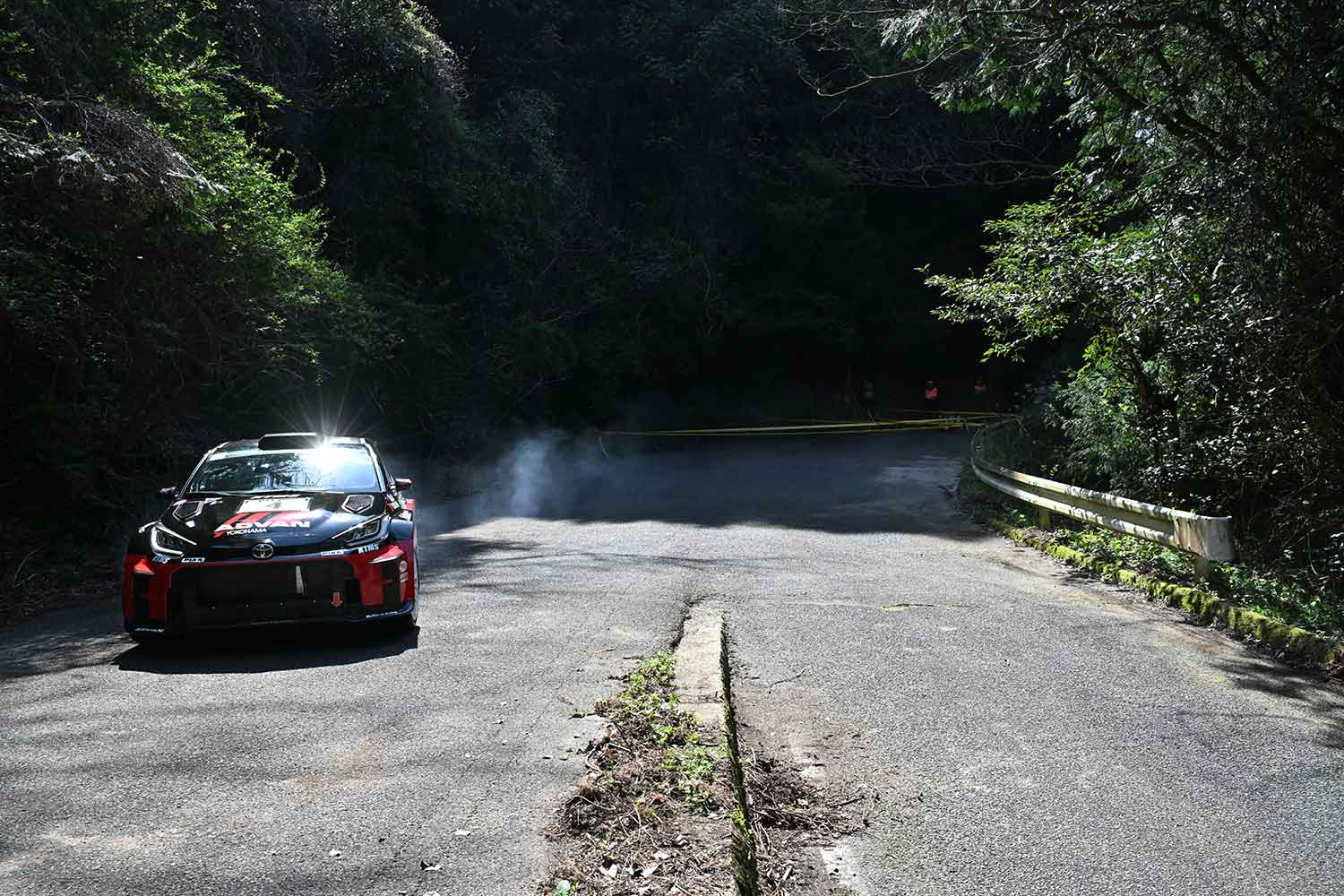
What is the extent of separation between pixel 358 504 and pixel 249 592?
1218 millimetres

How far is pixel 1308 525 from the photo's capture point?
9.92 meters

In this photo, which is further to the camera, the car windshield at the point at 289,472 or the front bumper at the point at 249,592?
the car windshield at the point at 289,472

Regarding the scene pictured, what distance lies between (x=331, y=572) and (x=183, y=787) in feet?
10.4

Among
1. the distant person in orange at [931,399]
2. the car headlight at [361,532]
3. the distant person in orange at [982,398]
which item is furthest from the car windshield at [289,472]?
the distant person in orange at [982,398]

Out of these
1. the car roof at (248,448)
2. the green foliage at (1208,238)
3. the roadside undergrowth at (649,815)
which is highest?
the green foliage at (1208,238)

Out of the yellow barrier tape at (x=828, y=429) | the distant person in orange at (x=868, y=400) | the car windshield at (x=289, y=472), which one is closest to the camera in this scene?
the car windshield at (x=289, y=472)

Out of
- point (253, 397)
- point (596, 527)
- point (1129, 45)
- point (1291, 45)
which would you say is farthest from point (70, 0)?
point (1291, 45)

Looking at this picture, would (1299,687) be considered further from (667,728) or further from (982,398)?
(982,398)

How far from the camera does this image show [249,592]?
7.97 metres

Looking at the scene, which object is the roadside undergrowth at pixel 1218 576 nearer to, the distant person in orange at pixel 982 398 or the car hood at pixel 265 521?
the car hood at pixel 265 521

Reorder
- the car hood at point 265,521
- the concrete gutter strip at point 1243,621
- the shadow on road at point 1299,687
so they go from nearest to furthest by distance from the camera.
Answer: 1. the shadow on road at point 1299,687
2. the concrete gutter strip at point 1243,621
3. the car hood at point 265,521

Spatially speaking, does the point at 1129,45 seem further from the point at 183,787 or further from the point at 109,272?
the point at 109,272

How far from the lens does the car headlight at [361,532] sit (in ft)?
27.4

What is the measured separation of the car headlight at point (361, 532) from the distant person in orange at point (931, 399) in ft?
111
